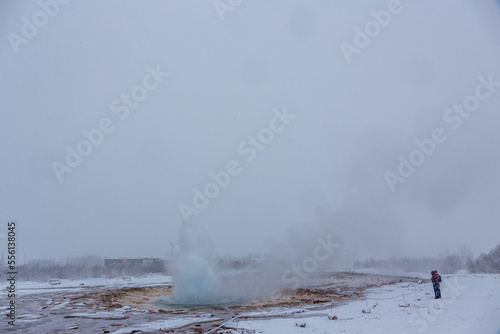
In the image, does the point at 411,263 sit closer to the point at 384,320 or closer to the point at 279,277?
the point at 279,277

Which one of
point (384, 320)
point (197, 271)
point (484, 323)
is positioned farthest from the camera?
point (197, 271)

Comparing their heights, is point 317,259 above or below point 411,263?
above

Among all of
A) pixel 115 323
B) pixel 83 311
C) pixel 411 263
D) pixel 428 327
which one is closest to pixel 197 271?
pixel 83 311

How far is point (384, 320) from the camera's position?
18844mm

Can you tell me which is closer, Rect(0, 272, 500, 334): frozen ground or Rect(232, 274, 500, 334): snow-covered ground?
Rect(232, 274, 500, 334): snow-covered ground

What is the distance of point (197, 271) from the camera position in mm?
38188

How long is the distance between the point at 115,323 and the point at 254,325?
32.9 ft

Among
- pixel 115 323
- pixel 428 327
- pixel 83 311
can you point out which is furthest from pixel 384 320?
pixel 83 311

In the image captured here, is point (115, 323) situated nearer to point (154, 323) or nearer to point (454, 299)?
point (154, 323)

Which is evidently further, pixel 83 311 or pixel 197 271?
pixel 197 271

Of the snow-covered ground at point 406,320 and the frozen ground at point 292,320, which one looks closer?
the snow-covered ground at point 406,320

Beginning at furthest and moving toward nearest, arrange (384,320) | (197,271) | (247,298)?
(197,271) → (247,298) → (384,320)

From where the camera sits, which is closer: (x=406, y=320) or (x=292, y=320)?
(x=406, y=320)

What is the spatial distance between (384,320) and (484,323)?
502cm
